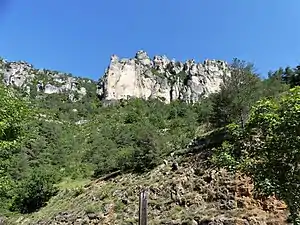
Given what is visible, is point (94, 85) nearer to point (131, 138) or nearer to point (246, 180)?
point (131, 138)

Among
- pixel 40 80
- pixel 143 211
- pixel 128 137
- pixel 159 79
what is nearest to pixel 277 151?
pixel 143 211

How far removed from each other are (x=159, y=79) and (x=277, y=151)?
9707 centimetres

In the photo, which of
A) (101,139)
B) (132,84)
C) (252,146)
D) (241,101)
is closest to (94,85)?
(132,84)

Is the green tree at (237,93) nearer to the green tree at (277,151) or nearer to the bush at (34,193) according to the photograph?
the bush at (34,193)

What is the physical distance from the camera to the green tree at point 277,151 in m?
9.16

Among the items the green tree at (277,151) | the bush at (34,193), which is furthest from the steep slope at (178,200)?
the green tree at (277,151)

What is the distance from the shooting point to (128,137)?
53.2m

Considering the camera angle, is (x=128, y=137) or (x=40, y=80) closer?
(x=128, y=137)

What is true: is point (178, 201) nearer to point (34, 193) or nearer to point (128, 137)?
point (34, 193)

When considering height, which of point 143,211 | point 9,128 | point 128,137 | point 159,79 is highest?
point 159,79

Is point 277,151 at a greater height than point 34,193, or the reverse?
point 34,193

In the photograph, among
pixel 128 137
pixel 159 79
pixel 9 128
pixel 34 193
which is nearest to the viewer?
pixel 9 128

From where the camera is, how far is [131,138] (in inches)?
2050

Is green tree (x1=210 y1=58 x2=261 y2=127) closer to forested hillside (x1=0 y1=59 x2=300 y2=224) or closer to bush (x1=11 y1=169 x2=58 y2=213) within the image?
forested hillside (x1=0 y1=59 x2=300 y2=224)
